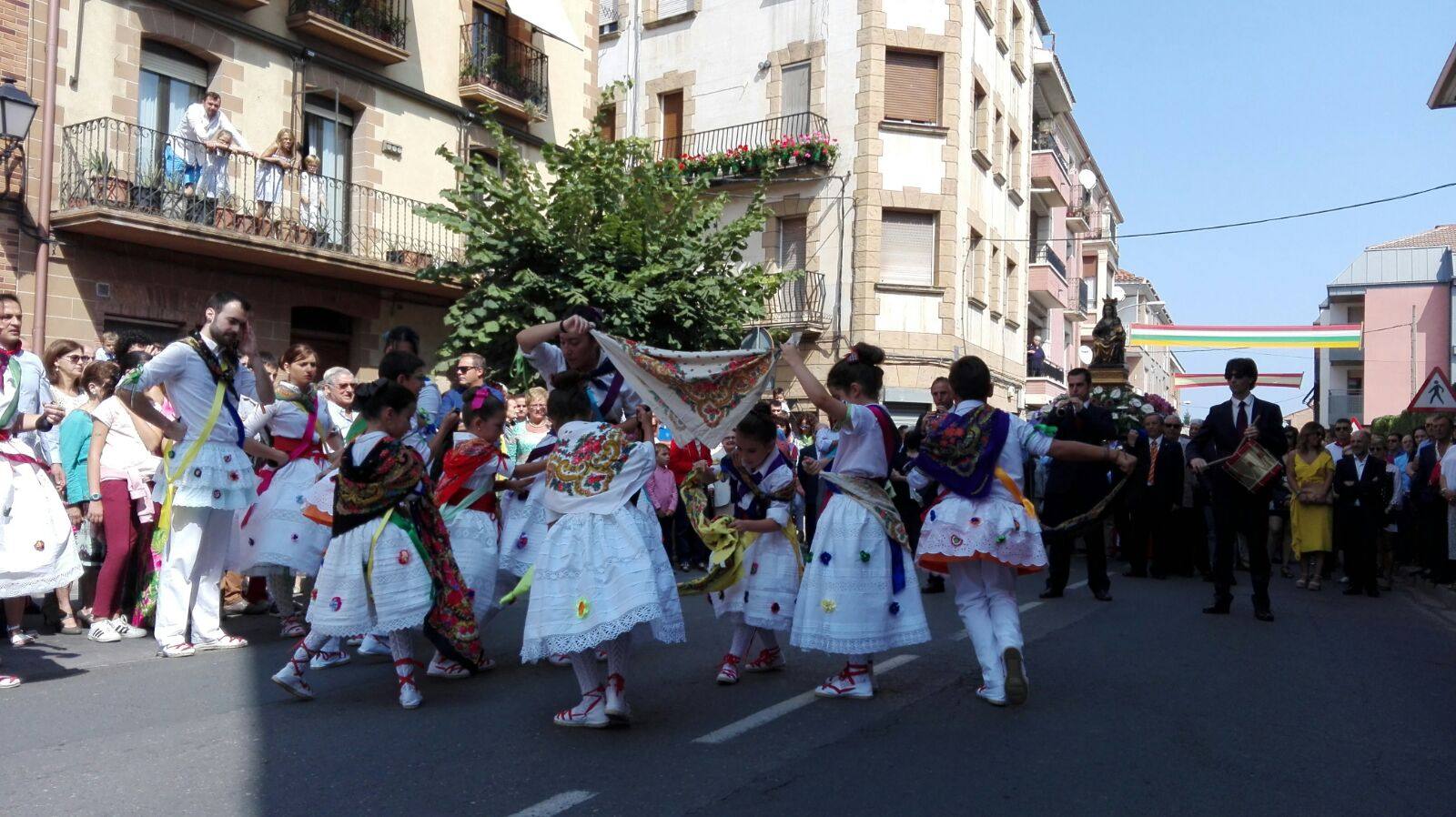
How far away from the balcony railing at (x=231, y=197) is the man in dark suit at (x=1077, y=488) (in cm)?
945

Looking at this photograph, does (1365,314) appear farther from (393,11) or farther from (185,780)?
(185,780)

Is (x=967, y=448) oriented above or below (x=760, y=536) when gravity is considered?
above

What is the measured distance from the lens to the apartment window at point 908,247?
27734 mm

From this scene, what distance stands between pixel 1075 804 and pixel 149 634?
266 inches

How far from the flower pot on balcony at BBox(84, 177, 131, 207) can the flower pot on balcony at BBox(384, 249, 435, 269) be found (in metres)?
4.41

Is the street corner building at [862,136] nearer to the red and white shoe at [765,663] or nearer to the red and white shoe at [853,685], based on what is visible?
the red and white shoe at [765,663]

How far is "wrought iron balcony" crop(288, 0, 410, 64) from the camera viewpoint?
18.1m

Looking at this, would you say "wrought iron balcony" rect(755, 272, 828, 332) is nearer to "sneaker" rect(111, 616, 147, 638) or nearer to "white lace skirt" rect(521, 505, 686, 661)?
"sneaker" rect(111, 616, 147, 638)

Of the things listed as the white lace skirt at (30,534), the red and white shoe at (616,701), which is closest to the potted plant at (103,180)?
the white lace skirt at (30,534)

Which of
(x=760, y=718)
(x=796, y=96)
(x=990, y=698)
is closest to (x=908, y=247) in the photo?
(x=796, y=96)

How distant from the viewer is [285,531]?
319 inches

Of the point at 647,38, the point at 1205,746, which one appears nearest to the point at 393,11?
the point at 647,38

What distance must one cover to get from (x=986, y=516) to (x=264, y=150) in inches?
575

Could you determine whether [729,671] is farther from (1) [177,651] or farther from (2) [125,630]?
A: (2) [125,630]
